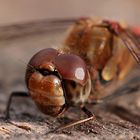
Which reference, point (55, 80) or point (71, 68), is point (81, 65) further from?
point (55, 80)

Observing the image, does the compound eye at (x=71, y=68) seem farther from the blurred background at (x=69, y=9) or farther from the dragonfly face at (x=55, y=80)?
the blurred background at (x=69, y=9)

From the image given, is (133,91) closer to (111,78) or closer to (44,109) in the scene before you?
(111,78)

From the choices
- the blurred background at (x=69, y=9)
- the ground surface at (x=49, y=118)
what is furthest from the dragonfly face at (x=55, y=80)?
the blurred background at (x=69, y=9)

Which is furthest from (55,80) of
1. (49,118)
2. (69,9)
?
(69,9)

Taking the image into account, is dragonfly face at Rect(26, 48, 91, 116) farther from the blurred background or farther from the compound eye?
the blurred background

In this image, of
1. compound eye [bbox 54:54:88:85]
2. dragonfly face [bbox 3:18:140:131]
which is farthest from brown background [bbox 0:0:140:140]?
compound eye [bbox 54:54:88:85]

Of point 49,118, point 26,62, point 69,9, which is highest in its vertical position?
point 69,9
